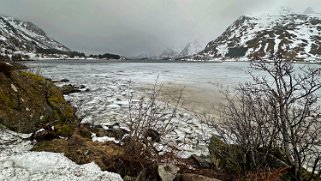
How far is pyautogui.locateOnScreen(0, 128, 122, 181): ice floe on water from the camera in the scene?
534 centimetres

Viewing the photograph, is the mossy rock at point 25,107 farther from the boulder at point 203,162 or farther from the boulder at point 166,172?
the boulder at point 166,172

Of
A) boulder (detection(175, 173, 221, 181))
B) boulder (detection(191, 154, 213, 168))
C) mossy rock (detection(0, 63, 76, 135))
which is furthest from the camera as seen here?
mossy rock (detection(0, 63, 76, 135))

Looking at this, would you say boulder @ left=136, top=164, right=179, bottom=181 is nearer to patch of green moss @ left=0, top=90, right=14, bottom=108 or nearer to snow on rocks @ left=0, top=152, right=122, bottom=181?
snow on rocks @ left=0, top=152, right=122, bottom=181

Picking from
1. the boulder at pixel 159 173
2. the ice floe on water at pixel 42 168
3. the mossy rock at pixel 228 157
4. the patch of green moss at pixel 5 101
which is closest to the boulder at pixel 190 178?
the boulder at pixel 159 173

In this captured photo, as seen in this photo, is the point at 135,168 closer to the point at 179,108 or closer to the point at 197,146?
the point at 197,146

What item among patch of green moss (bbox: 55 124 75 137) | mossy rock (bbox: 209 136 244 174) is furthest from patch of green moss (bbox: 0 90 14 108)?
mossy rock (bbox: 209 136 244 174)

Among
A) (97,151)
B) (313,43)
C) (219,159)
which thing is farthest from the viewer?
(313,43)

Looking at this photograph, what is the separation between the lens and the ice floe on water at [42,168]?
5.34 meters

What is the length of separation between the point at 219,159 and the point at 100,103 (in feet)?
38.6

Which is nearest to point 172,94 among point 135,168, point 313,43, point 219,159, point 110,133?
point 110,133

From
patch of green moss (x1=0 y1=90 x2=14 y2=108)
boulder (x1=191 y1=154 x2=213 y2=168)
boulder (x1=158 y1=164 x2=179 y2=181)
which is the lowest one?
boulder (x1=191 y1=154 x2=213 y2=168)

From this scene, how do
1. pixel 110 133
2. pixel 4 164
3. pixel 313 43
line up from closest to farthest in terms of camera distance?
pixel 4 164
pixel 110 133
pixel 313 43

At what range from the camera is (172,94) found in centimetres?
2330

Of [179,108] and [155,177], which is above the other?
[155,177]
